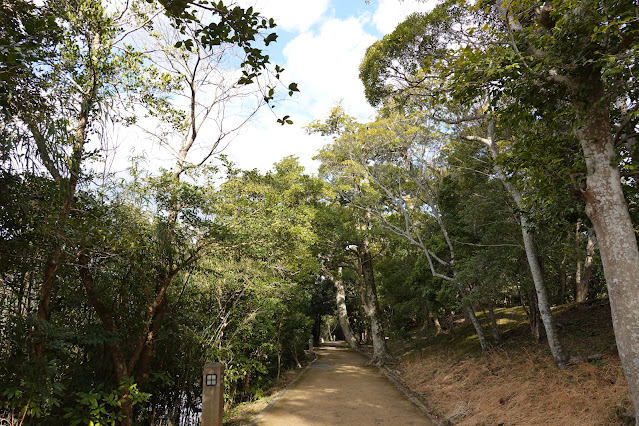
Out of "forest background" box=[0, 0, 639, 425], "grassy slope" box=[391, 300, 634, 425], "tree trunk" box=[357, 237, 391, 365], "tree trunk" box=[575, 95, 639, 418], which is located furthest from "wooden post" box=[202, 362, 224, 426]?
"tree trunk" box=[357, 237, 391, 365]

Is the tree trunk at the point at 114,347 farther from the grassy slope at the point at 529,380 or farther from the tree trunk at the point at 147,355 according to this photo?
the grassy slope at the point at 529,380

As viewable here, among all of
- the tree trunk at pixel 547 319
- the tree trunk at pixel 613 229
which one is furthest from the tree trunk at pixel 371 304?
the tree trunk at pixel 613 229

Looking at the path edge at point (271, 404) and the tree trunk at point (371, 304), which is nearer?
the path edge at point (271, 404)

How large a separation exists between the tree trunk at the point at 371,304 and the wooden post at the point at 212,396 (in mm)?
10505

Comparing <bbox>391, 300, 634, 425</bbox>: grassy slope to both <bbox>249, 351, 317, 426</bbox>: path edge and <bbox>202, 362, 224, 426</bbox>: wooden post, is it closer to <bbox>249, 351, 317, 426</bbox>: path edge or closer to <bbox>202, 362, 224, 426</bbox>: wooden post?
<bbox>249, 351, 317, 426</bbox>: path edge

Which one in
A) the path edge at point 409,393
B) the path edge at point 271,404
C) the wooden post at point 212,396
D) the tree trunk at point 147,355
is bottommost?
the path edge at point 409,393

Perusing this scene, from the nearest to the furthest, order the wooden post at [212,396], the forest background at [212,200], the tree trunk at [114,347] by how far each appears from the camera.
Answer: the forest background at [212,200], the tree trunk at [114,347], the wooden post at [212,396]

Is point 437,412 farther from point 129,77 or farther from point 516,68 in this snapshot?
point 129,77

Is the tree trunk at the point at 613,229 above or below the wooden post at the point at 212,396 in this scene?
above

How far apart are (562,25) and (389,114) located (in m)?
7.59

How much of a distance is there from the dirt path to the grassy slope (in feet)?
2.42

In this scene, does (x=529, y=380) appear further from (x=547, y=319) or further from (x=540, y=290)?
(x=540, y=290)

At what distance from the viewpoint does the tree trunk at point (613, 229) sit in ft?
13.0

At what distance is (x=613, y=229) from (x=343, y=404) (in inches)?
260
